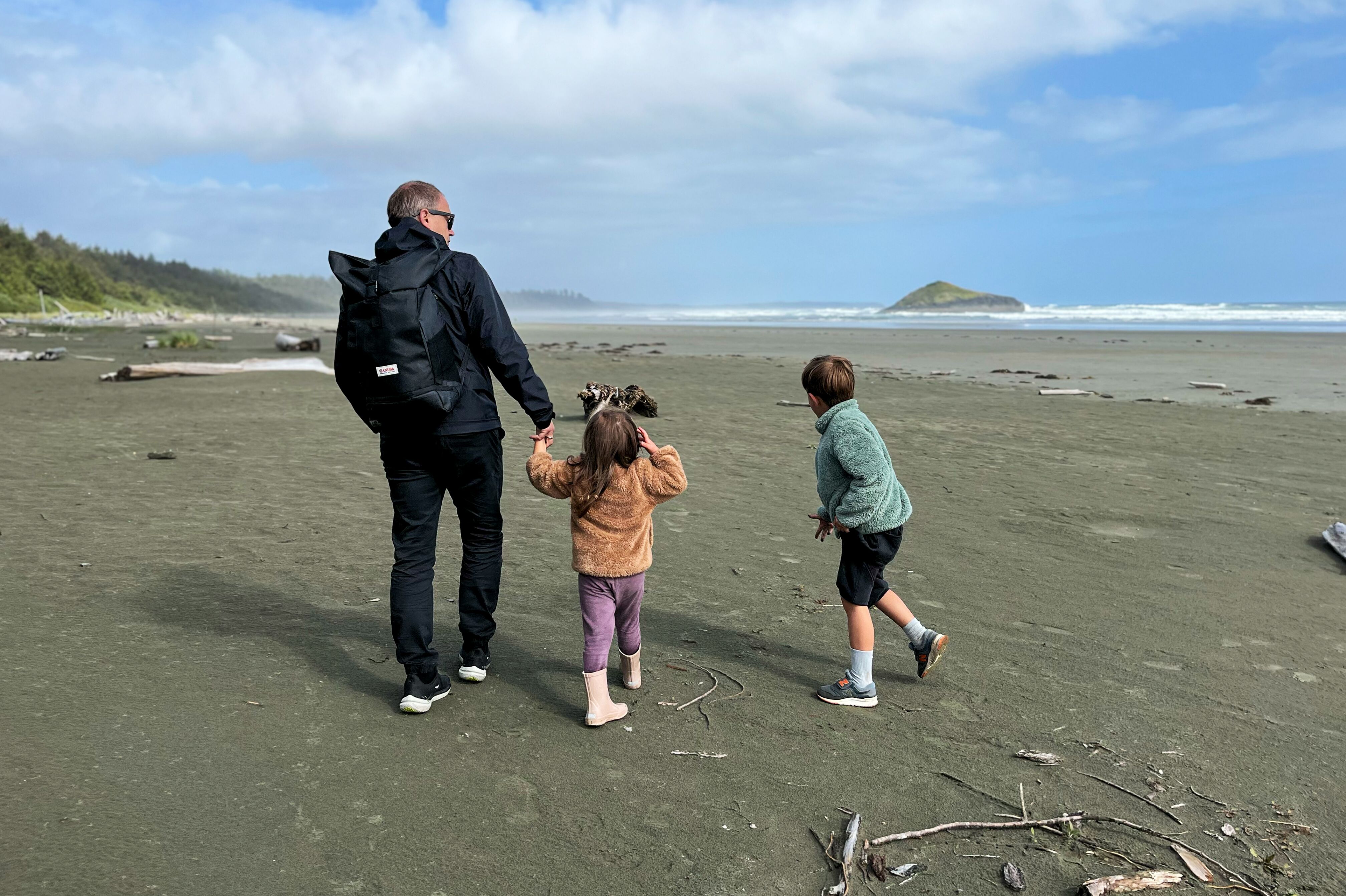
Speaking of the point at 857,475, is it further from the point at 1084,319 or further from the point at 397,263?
the point at 1084,319

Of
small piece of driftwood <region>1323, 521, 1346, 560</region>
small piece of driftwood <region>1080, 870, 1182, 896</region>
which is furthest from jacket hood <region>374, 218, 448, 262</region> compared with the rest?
small piece of driftwood <region>1323, 521, 1346, 560</region>

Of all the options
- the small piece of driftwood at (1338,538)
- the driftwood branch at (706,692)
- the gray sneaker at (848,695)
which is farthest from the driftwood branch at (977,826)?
the small piece of driftwood at (1338,538)

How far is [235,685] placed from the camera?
4.12 metres

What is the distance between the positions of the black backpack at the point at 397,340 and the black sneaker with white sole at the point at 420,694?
3.49 ft

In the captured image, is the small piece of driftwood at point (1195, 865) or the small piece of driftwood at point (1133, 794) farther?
the small piece of driftwood at point (1133, 794)

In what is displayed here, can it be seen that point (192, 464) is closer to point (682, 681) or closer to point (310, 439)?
point (310, 439)

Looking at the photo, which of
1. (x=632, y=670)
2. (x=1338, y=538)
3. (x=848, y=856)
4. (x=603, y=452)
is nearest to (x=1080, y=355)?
(x=1338, y=538)

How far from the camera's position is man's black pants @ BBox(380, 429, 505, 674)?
3879 mm

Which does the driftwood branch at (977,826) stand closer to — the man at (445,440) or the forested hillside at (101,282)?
the man at (445,440)

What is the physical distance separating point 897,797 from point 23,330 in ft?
120

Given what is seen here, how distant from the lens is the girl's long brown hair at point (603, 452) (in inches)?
147

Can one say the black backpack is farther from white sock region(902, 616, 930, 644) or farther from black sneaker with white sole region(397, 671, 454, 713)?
white sock region(902, 616, 930, 644)

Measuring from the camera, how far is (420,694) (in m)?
3.93

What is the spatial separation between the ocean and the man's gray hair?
44.2 m
